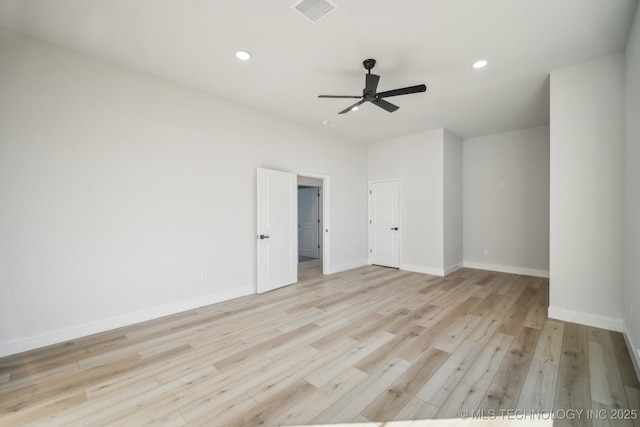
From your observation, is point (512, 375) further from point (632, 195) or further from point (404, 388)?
point (632, 195)

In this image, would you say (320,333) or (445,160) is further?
(445,160)

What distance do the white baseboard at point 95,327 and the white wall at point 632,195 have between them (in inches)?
178

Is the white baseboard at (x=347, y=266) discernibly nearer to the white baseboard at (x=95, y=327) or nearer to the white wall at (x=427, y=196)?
the white wall at (x=427, y=196)

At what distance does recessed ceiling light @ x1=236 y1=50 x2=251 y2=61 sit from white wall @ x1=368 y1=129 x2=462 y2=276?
13.4 feet

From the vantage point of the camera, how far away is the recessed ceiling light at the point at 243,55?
283 centimetres

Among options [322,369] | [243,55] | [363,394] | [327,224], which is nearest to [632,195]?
[363,394]

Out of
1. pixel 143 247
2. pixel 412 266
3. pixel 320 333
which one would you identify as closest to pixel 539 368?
pixel 320 333

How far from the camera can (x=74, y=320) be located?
2.79 meters

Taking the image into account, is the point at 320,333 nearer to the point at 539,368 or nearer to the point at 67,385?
the point at 539,368

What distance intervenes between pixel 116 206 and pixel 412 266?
5390mm

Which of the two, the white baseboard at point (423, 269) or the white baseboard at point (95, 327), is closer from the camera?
the white baseboard at point (95, 327)

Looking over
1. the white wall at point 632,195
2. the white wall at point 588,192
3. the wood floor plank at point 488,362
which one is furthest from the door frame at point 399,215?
the white wall at point 632,195

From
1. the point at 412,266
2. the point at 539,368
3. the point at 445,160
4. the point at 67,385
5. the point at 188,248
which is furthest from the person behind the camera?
the point at 412,266

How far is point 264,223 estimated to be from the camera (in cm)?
439
